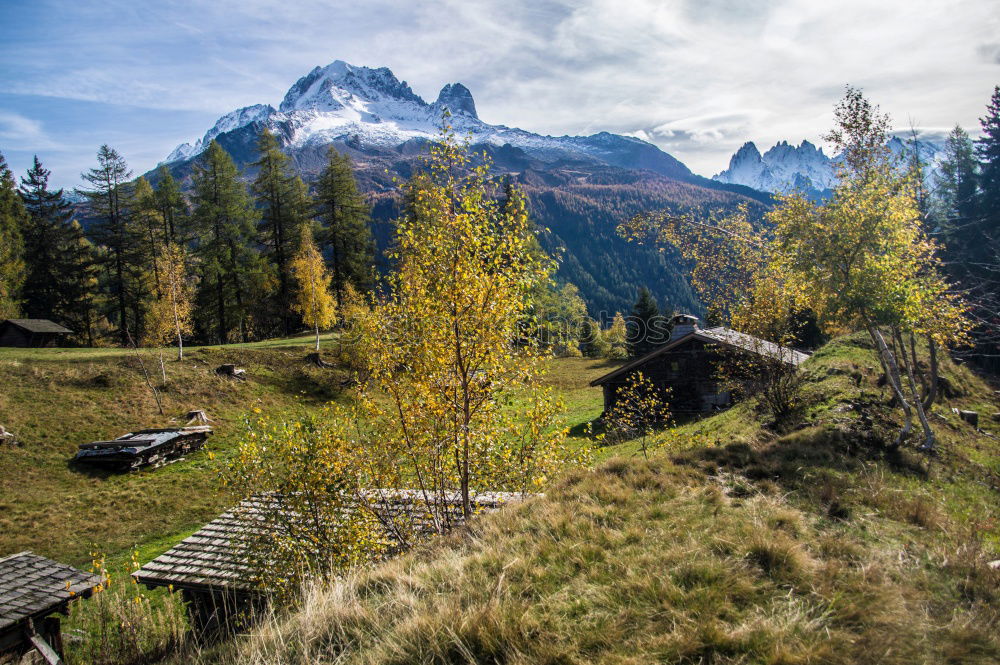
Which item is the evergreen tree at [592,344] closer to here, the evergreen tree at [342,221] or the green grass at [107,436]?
the evergreen tree at [342,221]

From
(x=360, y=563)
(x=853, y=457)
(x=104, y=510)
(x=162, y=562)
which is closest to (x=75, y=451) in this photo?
(x=104, y=510)

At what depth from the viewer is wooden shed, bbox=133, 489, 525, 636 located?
28.6 feet

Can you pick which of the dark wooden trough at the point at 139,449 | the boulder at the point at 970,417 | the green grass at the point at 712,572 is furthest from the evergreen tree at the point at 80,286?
the boulder at the point at 970,417

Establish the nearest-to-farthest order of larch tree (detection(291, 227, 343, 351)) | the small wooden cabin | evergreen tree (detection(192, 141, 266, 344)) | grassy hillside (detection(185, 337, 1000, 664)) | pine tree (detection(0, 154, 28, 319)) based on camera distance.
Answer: grassy hillside (detection(185, 337, 1000, 664)), the small wooden cabin, larch tree (detection(291, 227, 343, 351)), pine tree (detection(0, 154, 28, 319)), evergreen tree (detection(192, 141, 266, 344))

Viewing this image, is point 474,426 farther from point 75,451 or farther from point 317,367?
point 317,367

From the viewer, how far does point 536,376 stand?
9148 millimetres

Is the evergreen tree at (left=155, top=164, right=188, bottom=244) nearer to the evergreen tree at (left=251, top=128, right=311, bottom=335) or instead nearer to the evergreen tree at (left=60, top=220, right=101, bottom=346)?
the evergreen tree at (left=251, top=128, right=311, bottom=335)

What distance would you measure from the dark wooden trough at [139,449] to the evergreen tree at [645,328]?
2016 inches

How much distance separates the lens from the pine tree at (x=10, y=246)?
41094 millimetres

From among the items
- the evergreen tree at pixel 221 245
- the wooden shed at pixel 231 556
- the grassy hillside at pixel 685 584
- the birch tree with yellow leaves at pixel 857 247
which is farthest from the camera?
the evergreen tree at pixel 221 245

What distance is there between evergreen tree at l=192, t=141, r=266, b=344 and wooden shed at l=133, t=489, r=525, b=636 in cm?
3879

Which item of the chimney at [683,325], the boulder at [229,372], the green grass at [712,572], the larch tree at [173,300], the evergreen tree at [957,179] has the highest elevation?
the evergreen tree at [957,179]

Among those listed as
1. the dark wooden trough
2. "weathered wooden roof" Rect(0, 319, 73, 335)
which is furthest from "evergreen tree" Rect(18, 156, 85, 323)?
the dark wooden trough

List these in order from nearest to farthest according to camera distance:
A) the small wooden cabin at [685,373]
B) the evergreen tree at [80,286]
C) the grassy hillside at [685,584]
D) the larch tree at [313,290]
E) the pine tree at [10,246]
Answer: the grassy hillside at [685,584] < the small wooden cabin at [685,373] < the larch tree at [313,290] < the pine tree at [10,246] < the evergreen tree at [80,286]
